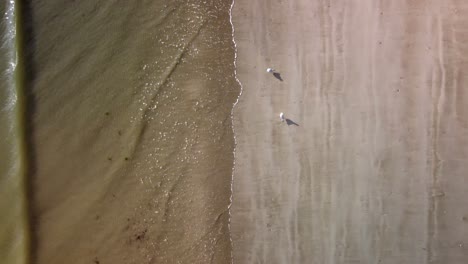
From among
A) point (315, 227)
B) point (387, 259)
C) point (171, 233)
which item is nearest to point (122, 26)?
point (171, 233)

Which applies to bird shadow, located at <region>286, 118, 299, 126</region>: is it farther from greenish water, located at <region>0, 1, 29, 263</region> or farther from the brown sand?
greenish water, located at <region>0, 1, 29, 263</region>

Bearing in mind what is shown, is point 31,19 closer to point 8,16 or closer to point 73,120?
point 8,16

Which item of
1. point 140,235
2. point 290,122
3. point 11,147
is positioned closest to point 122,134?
point 140,235

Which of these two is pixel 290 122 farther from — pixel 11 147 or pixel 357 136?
pixel 11 147

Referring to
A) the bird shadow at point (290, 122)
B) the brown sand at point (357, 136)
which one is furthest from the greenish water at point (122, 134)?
the bird shadow at point (290, 122)

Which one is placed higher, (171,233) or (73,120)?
(73,120)

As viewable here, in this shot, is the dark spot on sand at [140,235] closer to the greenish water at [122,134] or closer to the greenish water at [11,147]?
the greenish water at [122,134]
